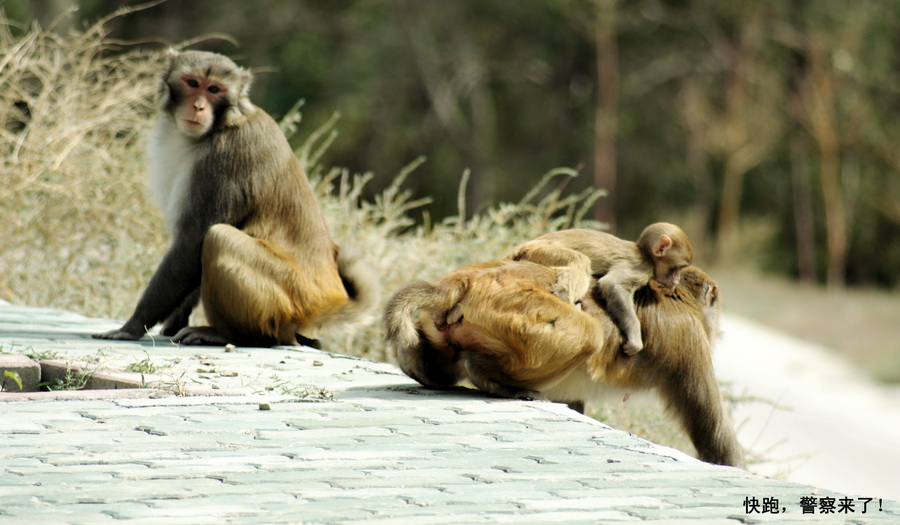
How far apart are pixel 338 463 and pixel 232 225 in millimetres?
3003

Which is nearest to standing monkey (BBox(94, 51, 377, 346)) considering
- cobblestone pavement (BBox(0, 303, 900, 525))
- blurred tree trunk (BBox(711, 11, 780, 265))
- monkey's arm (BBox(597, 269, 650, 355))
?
cobblestone pavement (BBox(0, 303, 900, 525))

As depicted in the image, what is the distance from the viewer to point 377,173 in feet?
89.5

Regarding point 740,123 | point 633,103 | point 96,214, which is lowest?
point 96,214

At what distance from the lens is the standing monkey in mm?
6645

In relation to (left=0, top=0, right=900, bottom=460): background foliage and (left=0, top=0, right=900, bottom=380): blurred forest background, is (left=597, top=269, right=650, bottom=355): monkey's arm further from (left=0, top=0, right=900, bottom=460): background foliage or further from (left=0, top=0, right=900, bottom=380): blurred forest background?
(left=0, top=0, right=900, bottom=380): blurred forest background

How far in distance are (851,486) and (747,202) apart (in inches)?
663

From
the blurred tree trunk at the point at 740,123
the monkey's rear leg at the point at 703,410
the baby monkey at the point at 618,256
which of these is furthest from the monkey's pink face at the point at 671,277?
the blurred tree trunk at the point at 740,123

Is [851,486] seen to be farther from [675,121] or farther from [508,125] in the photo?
[508,125]

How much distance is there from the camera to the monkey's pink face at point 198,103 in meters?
6.66

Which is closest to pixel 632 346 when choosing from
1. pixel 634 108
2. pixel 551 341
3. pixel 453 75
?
pixel 551 341

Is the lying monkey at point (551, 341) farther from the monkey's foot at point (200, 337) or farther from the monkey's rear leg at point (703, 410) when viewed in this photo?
the monkey's foot at point (200, 337)

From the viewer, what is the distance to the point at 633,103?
92.1ft

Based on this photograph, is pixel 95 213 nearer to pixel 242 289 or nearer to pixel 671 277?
pixel 242 289

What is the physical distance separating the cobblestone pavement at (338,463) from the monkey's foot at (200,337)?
3.45 ft
